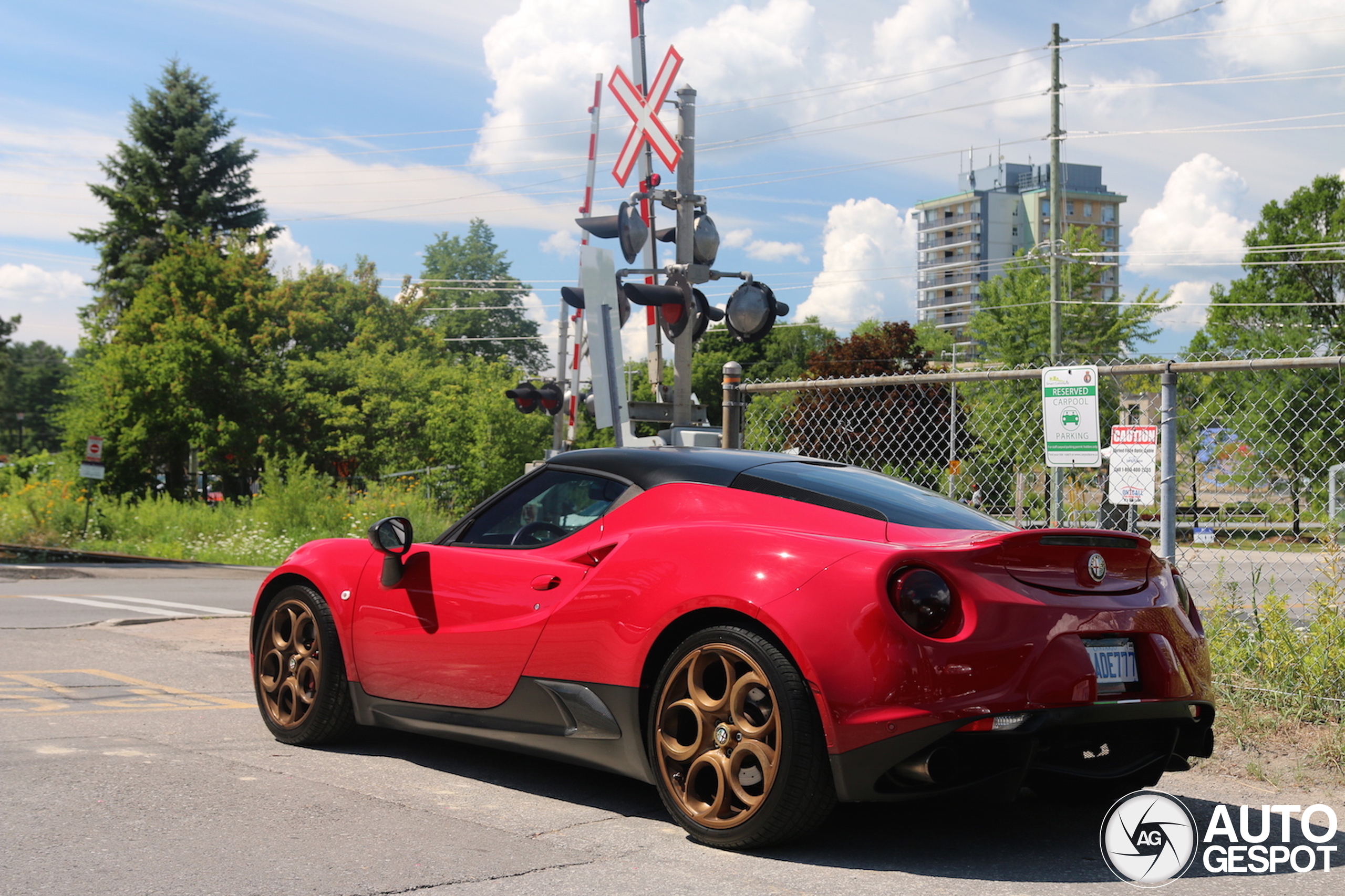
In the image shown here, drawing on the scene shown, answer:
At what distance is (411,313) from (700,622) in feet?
173

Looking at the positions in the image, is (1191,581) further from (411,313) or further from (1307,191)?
(411,313)

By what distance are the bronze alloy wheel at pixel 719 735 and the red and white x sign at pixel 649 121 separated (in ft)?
32.0

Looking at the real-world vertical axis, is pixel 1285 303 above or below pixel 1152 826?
above

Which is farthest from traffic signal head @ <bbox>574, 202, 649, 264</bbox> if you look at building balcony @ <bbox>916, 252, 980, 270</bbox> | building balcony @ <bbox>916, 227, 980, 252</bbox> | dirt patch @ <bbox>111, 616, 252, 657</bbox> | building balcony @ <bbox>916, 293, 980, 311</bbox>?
building balcony @ <bbox>916, 293, 980, 311</bbox>

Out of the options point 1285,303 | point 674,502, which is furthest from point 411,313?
point 674,502

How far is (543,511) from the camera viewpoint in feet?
16.2

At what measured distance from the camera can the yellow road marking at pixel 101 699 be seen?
21.2ft

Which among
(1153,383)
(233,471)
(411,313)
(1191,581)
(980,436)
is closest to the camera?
(1153,383)

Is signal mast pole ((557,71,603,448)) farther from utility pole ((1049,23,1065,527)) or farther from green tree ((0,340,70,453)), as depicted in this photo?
green tree ((0,340,70,453))

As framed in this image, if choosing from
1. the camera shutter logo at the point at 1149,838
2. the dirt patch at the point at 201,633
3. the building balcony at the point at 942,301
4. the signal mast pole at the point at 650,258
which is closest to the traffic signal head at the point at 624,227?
the signal mast pole at the point at 650,258

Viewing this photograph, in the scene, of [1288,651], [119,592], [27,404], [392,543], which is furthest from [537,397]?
[27,404]

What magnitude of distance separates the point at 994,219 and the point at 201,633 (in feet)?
477

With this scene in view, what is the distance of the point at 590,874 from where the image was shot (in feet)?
11.9

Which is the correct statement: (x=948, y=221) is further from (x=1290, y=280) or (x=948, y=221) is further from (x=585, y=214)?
(x=585, y=214)
